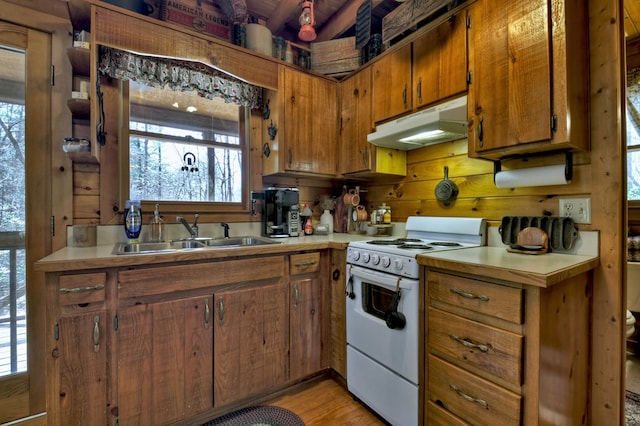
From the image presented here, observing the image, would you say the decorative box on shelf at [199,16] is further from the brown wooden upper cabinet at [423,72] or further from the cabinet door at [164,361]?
the cabinet door at [164,361]

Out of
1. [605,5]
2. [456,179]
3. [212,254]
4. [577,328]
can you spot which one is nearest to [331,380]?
[212,254]

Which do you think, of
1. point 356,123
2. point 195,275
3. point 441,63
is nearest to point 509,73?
point 441,63

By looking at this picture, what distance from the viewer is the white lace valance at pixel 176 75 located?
172 cm

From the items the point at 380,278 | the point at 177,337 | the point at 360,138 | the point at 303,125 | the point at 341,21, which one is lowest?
the point at 177,337

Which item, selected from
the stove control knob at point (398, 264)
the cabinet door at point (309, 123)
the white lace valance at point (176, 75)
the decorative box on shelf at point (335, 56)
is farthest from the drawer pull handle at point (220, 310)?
the decorative box on shelf at point (335, 56)

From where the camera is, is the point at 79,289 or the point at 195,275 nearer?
the point at 79,289

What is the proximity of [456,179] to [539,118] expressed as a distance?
2.37ft

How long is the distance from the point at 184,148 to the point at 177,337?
51.4 inches

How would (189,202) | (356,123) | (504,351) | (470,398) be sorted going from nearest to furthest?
(504,351), (470,398), (189,202), (356,123)

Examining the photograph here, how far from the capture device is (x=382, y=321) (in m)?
1.59

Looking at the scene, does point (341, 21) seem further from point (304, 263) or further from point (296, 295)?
point (296, 295)

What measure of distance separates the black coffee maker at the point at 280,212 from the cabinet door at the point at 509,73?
129 cm

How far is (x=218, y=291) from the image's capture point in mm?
1584

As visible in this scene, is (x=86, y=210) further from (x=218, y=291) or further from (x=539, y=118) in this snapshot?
(x=539, y=118)
